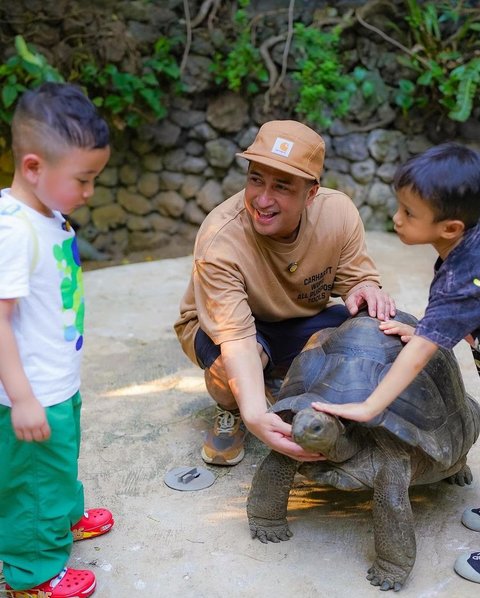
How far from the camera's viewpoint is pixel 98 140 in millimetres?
1793

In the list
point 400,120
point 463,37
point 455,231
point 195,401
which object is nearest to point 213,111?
point 400,120

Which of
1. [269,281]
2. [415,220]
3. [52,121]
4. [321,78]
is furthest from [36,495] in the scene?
[321,78]

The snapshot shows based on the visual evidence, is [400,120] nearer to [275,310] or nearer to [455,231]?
[275,310]

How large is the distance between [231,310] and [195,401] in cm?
100

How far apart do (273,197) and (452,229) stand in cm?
72

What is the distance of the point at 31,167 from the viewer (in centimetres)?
177

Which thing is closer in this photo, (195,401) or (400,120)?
(195,401)

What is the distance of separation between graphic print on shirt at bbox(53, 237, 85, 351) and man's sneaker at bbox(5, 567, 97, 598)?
0.71 meters

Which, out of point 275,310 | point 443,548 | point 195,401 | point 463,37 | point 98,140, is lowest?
point 195,401

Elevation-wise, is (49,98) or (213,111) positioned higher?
(49,98)

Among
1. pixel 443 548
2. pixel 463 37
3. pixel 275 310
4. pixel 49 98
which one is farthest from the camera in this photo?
pixel 463 37

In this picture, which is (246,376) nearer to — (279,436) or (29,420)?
(279,436)

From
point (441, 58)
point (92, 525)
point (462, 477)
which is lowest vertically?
point (92, 525)

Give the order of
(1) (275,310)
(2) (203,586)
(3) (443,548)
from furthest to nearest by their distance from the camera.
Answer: (1) (275,310) < (3) (443,548) < (2) (203,586)
